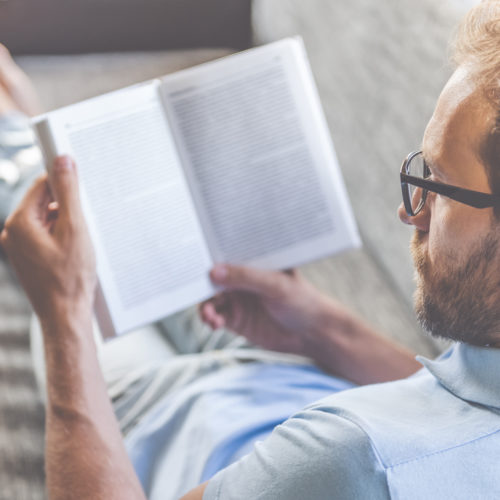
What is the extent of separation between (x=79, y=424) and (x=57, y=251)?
21cm

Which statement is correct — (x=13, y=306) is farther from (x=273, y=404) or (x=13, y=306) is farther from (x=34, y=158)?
(x=273, y=404)

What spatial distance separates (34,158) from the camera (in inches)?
42.5

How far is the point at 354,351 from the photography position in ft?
3.18

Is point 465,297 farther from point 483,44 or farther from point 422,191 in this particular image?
point 483,44

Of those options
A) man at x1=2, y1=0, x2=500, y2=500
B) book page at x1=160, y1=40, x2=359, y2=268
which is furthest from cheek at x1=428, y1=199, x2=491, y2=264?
book page at x1=160, y1=40, x2=359, y2=268

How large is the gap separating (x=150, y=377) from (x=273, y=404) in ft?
0.66

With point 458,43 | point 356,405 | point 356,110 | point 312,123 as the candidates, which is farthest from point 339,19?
point 356,405

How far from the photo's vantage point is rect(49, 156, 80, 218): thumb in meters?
0.80

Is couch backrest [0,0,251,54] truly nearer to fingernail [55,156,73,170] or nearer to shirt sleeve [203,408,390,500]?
fingernail [55,156,73,170]

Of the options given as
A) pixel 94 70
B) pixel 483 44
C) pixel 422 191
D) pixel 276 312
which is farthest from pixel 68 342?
pixel 94 70

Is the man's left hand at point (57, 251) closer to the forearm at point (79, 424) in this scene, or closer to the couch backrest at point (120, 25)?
the forearm at point (79, 424)

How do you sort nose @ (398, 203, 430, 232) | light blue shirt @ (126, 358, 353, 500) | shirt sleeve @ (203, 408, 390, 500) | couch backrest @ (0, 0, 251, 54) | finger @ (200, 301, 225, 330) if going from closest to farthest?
shirt sleeve @ (203, 408, 390, 500) < nose @ (398, 203, 430, 232) < light blue shirt @ (126, 358, 353, 500) < finger @ (200, 301, 225, 330) < couch backrest @ (0, 0, 251, 54)

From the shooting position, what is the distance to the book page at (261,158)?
2.90 feet

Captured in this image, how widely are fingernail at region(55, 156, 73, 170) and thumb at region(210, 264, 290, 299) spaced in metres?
0.25
